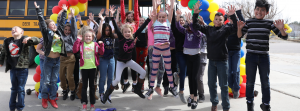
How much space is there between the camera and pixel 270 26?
302 cm

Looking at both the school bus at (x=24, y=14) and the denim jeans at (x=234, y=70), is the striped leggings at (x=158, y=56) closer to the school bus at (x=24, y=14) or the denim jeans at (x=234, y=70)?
the denim jeans at (x=234, y=70)

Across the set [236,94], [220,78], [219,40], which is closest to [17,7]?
[219,40]

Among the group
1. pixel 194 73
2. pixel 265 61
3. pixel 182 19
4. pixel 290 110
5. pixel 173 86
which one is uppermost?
pixel 182 19

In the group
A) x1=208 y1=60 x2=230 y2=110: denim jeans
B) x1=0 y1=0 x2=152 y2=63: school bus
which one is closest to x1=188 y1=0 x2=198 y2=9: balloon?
x1=208 y1=60 x2=230 y2=110: denim jeans

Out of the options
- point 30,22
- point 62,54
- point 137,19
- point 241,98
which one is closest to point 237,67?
point 241,98

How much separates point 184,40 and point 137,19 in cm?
122

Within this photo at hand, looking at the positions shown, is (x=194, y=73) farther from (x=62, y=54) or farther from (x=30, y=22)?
(x=30, y=22)

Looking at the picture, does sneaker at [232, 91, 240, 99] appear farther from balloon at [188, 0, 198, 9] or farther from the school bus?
the school bus

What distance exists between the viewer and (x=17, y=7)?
22.9 feet

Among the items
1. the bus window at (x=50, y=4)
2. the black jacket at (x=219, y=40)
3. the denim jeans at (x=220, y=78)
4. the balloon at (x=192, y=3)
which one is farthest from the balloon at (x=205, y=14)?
the bus window at (x=50, y=4)

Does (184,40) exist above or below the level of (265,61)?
above

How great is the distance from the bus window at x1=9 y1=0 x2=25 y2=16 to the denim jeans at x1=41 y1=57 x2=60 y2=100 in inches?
174

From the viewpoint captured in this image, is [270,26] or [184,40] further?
[184,40]

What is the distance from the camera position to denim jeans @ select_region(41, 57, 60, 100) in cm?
358
